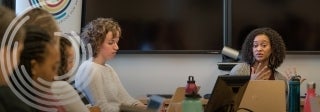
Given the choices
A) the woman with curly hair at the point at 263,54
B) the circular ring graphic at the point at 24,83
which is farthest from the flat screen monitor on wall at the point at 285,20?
the circular ring graphic at the point at 24,83

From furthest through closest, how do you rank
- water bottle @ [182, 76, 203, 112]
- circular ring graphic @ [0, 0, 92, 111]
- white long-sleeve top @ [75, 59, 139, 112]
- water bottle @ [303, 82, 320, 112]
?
white long-sleeve top @ [75, 59, 139, 112]
water bottle @ [303, 82, 320, 112]
water bottle @ [182, 76, 203, 112]
circular ring graphic @ [0, 0, 92, 111]

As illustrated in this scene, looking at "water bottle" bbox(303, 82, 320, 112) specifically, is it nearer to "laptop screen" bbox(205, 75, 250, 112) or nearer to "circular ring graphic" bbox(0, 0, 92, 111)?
"laptop screen" bbox(205, 75, 250, 112)

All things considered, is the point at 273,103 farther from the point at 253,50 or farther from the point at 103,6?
the point at 103,6

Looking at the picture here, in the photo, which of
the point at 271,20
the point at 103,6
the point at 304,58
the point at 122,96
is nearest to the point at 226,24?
the point at 271,20

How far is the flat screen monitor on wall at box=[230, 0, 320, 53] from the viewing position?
3.47 meters

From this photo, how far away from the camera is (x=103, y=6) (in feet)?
12.0

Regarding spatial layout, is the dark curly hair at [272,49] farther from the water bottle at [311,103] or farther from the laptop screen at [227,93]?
the laptop screen at [227,93]

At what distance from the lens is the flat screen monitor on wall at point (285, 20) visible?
3469 millimetres

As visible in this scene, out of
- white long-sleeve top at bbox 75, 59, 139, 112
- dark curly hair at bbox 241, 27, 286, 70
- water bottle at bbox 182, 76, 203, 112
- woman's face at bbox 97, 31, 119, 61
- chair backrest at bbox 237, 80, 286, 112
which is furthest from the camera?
dark curly hair at bbox 241, 27, 286, 70

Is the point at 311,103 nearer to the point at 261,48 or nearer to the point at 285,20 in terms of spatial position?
the point at 261,48

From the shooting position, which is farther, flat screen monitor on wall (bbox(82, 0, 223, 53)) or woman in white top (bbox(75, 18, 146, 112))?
flat screen monitor on wall (bbox(82, 0, 223, 53))

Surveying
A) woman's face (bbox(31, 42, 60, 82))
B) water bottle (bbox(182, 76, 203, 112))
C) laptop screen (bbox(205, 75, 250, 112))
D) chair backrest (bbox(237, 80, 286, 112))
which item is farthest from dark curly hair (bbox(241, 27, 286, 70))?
woman's face (bbox(31, 42, 60, 82))

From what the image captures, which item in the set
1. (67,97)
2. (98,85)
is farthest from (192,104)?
(98,85)

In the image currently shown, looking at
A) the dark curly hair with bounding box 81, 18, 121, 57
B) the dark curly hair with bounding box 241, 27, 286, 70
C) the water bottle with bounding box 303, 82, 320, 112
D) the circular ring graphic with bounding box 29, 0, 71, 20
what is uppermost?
the circular ring graphic with bounding box 29, 0, 71, 20
